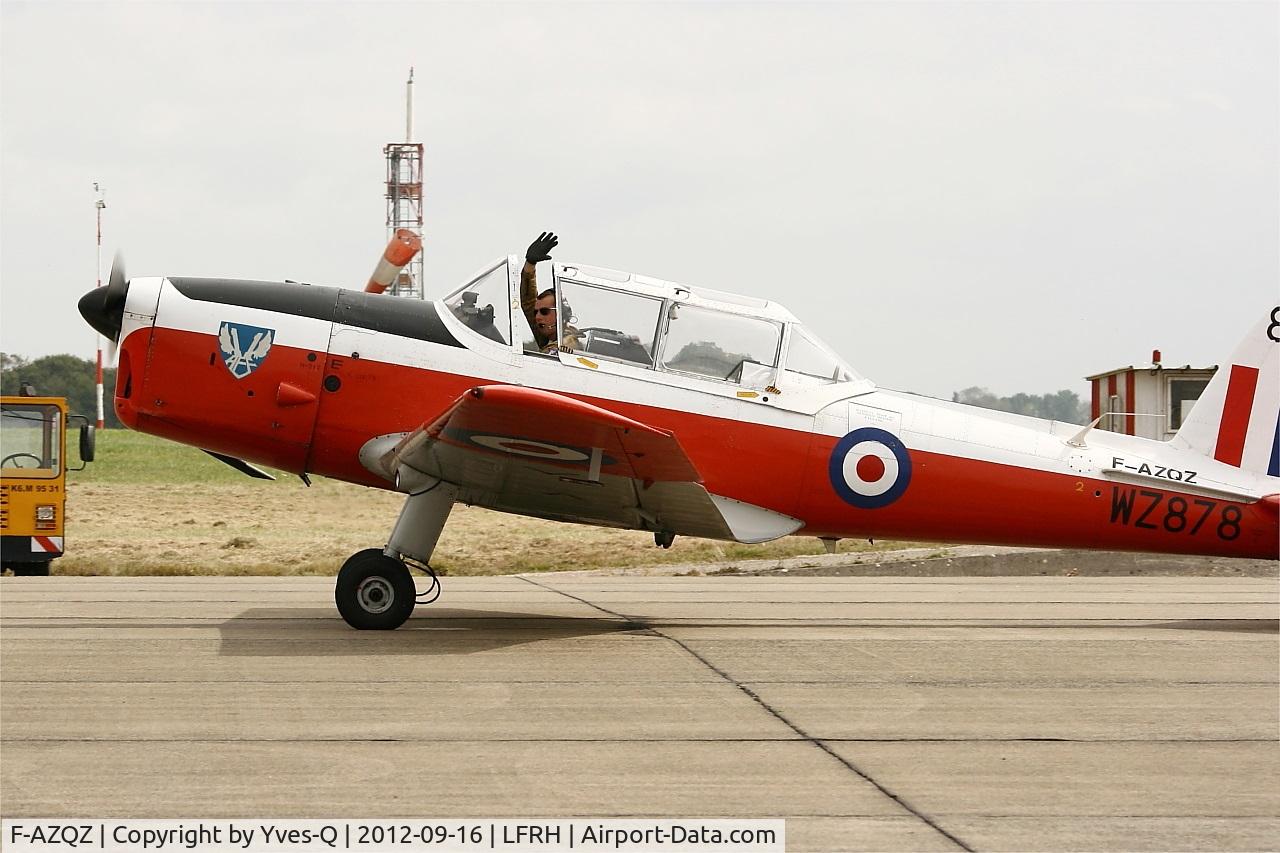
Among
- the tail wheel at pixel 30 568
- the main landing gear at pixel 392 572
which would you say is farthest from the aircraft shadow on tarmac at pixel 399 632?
the tail wheel at pixel 30 568

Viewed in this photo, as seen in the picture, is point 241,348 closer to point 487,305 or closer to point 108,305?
point 108,305

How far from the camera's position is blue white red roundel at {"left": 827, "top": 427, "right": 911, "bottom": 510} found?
991cm

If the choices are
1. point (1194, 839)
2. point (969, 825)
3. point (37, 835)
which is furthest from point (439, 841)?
point (1194, 839)

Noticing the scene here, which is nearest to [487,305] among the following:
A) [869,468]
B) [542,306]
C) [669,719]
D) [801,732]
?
[542,306]

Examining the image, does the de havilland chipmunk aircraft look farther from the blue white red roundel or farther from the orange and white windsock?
the orange and white windsock

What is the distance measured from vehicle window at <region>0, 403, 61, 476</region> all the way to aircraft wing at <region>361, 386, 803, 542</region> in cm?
879

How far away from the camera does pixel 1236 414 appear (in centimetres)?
1054

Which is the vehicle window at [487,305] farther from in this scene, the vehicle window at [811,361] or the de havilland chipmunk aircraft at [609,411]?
the vehicle window at [811,361]

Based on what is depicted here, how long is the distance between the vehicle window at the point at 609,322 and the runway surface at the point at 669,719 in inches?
85.2

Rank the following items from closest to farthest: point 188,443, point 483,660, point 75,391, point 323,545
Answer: point 483,660 < point 188,443 < point 323,545 < point 75,391

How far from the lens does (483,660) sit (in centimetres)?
821

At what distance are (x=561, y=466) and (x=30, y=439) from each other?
10.6 m

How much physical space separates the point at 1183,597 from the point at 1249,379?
3.70m

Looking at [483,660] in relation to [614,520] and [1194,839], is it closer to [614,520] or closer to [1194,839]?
[614,520]
